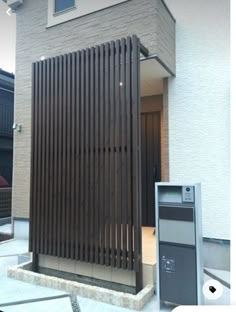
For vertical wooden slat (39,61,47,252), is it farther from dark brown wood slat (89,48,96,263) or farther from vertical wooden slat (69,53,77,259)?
dark brown wood slat (89,48,96,263)

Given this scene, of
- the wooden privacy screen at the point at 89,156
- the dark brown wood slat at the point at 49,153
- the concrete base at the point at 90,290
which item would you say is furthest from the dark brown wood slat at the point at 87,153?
the dark brown wood slat at the point at 49,153

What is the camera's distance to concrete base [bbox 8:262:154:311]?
120 inches

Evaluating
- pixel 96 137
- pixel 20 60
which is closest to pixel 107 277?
pixel 96 137

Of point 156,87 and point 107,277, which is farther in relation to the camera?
point 156,87

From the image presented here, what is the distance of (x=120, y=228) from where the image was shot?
11.2ft

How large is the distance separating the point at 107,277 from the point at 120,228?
740 millimetres

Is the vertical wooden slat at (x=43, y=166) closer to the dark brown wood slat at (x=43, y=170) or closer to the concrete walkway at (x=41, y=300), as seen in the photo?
the dark brown wood slat at (x=43, y=170)

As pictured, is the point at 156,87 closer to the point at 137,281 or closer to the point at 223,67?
the point at 223,67

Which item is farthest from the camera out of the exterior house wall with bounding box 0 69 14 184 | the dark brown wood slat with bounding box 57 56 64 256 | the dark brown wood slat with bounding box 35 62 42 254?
the exterior house wall with bounding box 0 69 14 184

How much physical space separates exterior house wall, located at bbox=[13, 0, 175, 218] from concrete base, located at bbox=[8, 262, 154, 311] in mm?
2386

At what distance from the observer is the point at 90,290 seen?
330 centimetres

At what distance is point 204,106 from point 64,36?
9.92 ft

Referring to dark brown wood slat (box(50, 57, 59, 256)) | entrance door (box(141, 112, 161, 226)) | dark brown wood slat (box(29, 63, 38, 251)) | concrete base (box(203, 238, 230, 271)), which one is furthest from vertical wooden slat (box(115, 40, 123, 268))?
entrance door (box(141, 112, 161, 226))

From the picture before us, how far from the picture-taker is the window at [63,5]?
17.6 feet
